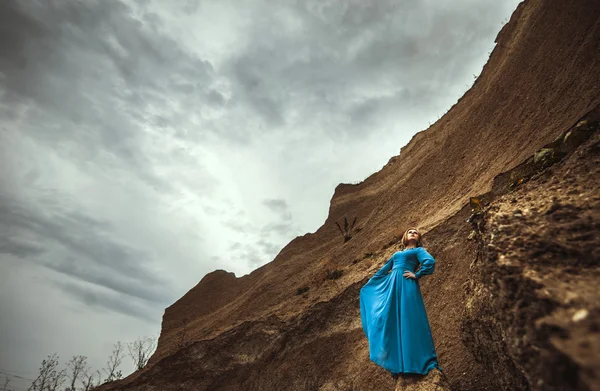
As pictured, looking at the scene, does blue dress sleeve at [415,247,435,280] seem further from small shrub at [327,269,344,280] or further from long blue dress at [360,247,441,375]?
small shrub at [327,269,344,280]

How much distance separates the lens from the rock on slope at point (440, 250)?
6.79 meters

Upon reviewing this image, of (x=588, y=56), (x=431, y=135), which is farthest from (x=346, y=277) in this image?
(x=431, y=135)

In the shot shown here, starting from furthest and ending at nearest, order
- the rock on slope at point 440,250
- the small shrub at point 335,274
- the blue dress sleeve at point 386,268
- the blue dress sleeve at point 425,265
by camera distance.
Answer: the small shrub at point 335,274 → the rock on slope at point 440,250 → the blue dress sleeve at point 386,268 → the blue dress sleeve at point 425,265

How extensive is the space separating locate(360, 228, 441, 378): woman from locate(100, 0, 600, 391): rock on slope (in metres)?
0.53

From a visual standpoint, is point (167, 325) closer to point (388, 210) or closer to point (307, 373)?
point (307, 373)

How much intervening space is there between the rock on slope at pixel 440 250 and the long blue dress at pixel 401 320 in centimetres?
52

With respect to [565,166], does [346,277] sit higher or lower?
higher

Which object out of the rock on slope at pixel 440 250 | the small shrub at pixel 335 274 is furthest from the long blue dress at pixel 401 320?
the small shrub at pixel 335 274

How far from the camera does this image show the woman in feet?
10.6

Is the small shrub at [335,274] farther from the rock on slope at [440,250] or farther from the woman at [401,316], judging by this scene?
the woman at [401,316]

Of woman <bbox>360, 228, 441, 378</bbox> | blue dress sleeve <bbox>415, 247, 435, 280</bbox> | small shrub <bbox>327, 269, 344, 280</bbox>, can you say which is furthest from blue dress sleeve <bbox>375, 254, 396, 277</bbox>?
small shrub <bbox>327, 269, 344, 280</bbox>

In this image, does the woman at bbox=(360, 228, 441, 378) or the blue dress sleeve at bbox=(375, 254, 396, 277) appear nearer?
the woman at bbox=(360, 228, 441, 378)

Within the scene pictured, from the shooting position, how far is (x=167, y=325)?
69.3 ft

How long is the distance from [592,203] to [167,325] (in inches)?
947
